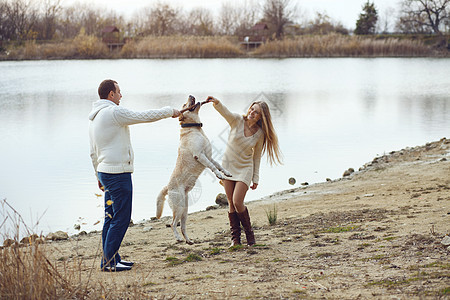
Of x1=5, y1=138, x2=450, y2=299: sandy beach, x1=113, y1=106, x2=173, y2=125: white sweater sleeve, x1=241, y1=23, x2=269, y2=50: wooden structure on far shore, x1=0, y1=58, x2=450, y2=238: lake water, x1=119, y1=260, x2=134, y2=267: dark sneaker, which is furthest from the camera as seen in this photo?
x1=241, y1=23, x2=269, y2=50: wooden structure on far shore

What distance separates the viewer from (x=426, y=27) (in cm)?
5825

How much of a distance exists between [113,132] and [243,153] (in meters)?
1.54

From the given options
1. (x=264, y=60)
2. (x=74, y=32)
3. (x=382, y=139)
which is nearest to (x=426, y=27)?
(x=264, y=60)

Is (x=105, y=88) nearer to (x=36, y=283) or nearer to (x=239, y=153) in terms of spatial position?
(x=239, y=153)

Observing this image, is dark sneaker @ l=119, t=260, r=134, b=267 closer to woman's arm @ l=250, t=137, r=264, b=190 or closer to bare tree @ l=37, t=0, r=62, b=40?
woman's arm @ l=250, t=137, r=264, b=190

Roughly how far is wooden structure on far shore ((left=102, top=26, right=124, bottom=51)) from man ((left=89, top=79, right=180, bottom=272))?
47524 millimetres

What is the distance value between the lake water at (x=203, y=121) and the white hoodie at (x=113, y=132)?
3.10 feet

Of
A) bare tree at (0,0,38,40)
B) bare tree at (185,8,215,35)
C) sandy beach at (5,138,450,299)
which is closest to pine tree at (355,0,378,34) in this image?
bare tree at (185,8,215,35)

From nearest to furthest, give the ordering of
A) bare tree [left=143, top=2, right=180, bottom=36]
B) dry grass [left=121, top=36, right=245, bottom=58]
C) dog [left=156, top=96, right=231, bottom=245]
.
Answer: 1. dog [left=156, top=96, right=231, bottom=245]
2. dry grass [left=121, top=36, right=245, bottom=58]
3. bare tree [left=143, top=2, right=180, bottom=36]

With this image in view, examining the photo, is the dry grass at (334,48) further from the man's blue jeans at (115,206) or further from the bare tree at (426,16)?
the man's blue jeans at (115,206)

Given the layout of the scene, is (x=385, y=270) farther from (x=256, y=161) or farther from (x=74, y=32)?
(x=74, y=32)

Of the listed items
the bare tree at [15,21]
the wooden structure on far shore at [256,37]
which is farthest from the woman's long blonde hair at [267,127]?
the bare tree at [15,21]

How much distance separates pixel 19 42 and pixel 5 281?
5405cm

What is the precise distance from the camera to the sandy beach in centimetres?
426
